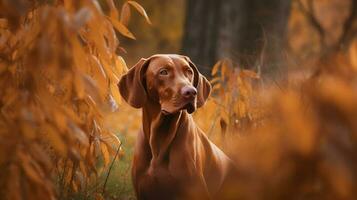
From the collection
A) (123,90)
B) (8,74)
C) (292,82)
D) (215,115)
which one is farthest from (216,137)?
(8,74)

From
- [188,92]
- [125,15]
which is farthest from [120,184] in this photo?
[125,15]

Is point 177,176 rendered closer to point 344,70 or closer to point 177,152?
point 177,152

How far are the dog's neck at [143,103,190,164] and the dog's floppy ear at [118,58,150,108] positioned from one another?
0.40 ft

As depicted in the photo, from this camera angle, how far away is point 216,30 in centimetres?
926

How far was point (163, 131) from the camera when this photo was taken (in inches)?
140

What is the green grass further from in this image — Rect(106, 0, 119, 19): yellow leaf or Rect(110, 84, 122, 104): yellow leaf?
Rect(106, 0, 119, 19): yellow leaf

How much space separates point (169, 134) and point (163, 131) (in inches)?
1.7

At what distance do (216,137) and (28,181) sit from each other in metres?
3.19

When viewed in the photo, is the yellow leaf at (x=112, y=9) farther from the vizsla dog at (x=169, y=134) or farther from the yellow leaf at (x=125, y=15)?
the vizsla dog at (x=169, y=134)

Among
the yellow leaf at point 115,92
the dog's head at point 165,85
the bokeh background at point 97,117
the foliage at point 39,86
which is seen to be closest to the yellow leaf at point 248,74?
the bokeh background at point 97,117

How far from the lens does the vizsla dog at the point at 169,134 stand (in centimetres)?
342

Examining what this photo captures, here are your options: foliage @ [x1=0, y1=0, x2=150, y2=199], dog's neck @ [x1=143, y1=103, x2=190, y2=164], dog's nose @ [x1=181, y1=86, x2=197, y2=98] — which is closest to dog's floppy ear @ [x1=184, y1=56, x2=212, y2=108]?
dog's neck @ [x1=143, y1=103, x2=190, y2=164]

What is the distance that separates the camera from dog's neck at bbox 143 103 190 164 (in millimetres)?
3510

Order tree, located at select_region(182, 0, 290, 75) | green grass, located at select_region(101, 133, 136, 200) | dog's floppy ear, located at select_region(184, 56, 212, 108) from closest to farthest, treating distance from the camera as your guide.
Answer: dog's floppy ear, located at select_region(184, 56, 212, 108)
green grass, located at select_region(101, 133, 136, 200)
tree, located at select_region(182, 0, 290, 75)
